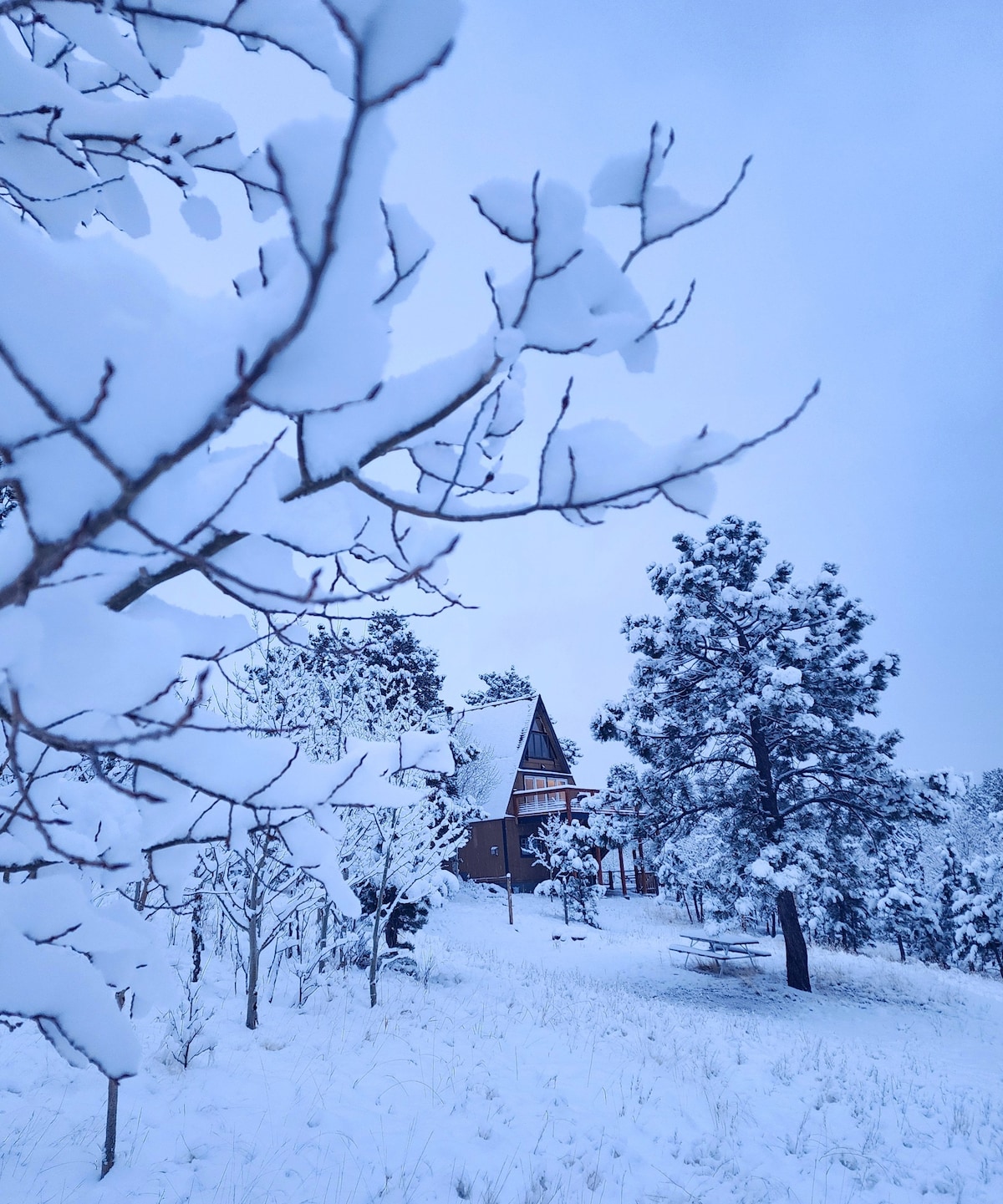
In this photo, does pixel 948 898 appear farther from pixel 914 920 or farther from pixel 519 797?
pixel 519 797

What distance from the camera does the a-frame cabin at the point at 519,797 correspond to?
2439 centimetres

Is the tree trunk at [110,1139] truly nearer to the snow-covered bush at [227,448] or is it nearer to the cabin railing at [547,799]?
the snow-covered bush at [227,448]

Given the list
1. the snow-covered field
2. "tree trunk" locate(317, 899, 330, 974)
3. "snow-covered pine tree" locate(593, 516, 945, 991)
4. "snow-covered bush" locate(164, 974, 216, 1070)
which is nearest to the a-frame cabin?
"snow-covered pine tree" locate(593, 516, 945, 991)

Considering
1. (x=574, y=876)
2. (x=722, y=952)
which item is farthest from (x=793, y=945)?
(x=574, y=876)

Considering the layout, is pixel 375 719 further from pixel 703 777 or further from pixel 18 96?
pixel 18 96

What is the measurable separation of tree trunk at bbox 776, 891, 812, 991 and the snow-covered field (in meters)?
2.46

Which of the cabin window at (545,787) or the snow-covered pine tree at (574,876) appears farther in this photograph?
the cabin window at (545,787)

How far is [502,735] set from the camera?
2738 centimetres

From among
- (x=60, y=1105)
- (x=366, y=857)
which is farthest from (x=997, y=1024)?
(x=60, y=1105)

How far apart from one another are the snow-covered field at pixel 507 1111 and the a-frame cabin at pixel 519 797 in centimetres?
1574

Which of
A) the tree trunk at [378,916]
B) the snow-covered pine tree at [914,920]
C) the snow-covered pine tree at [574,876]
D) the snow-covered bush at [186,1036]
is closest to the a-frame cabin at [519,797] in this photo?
the snow-covered pine tree at [574,876]

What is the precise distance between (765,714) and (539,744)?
17.2m

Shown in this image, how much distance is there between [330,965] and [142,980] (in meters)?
9.05

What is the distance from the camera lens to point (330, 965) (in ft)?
30.2
